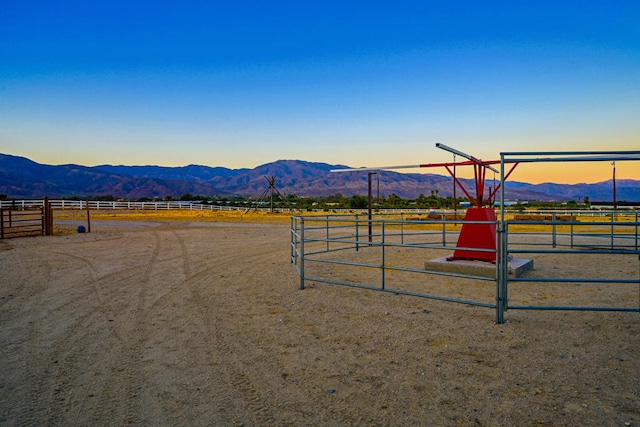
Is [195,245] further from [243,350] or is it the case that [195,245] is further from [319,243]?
[243,350]

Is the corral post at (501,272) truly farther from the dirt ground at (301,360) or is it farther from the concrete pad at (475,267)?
the concrete pad at (475,267)

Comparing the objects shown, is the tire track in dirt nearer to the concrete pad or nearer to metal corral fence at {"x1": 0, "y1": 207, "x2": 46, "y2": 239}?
the concrete pad

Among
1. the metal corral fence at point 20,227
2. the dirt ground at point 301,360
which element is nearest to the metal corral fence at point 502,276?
the dirt ground at point 301,360

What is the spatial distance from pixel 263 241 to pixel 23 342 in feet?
40.1

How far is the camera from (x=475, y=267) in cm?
918

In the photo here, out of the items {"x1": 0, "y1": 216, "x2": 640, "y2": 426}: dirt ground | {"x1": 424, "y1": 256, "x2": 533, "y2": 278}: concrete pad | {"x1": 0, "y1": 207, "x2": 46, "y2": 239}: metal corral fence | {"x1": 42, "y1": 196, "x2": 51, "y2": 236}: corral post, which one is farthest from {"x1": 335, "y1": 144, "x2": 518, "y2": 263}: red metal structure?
{"x1": 42, "y1": 196, "x2": 51, "y2": 236}: corral post

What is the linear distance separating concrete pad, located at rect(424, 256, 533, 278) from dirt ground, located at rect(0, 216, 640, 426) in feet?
5.62

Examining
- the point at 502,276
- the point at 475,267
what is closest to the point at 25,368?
the point at 502,276

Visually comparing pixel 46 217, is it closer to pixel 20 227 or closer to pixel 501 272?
pixel 20 227

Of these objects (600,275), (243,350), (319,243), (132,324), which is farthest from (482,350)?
(319,243)

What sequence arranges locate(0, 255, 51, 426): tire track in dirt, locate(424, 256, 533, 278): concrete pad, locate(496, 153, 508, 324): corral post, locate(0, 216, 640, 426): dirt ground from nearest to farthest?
locate(0, 216, 640, 426): dirt ground
locate(0, 255, 51, 426): tire track in dirt
locate(496, 153, 508, 324): corral post
locate(424, 256, 533, 278): concrete pad

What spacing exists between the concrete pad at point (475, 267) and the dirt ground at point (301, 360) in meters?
1.71

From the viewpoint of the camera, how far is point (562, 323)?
→ 5707mm

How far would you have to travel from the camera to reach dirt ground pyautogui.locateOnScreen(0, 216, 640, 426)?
348cm
